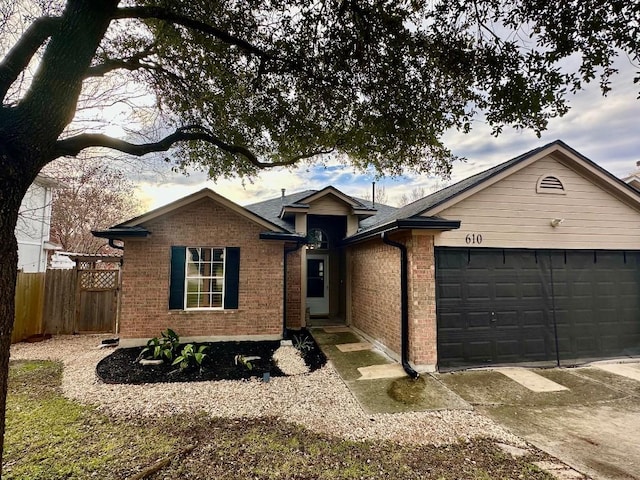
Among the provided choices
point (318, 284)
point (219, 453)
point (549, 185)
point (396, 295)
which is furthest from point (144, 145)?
point (318, 284)

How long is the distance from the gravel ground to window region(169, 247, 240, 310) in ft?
8.80

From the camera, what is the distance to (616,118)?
7.06m

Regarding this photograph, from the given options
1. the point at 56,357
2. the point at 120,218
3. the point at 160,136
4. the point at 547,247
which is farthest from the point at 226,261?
the point at 120,218

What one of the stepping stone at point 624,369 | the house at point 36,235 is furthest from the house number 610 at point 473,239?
the house at point 36,235

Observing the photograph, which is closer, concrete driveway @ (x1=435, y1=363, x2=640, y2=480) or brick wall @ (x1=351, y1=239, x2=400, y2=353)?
concrete driveway @ (x1=435, y1=363, x2=640, y2=480)

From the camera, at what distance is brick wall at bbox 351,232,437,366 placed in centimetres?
671

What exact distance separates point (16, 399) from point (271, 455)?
4702mm

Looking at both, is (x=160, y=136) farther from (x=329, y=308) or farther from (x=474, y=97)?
(x=329, y=308)

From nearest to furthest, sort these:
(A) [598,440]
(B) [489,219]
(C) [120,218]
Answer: (A) [598,440], (B) [489,219], (C) [120,218]

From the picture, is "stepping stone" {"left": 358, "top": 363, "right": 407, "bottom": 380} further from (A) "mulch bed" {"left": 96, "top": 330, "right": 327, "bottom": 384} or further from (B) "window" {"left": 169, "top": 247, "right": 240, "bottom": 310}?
(B) "window" {"left": 169, "top": 247, "right": 240, "bottom": 310}

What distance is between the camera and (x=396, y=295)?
7.58 m

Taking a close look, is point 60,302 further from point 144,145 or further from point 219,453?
point 219,453

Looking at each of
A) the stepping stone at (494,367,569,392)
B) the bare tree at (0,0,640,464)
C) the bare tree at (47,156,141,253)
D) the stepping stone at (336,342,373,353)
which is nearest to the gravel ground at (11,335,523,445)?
the stepping stone at (336,342,373,353)

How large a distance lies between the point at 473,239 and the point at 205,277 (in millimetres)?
7029
